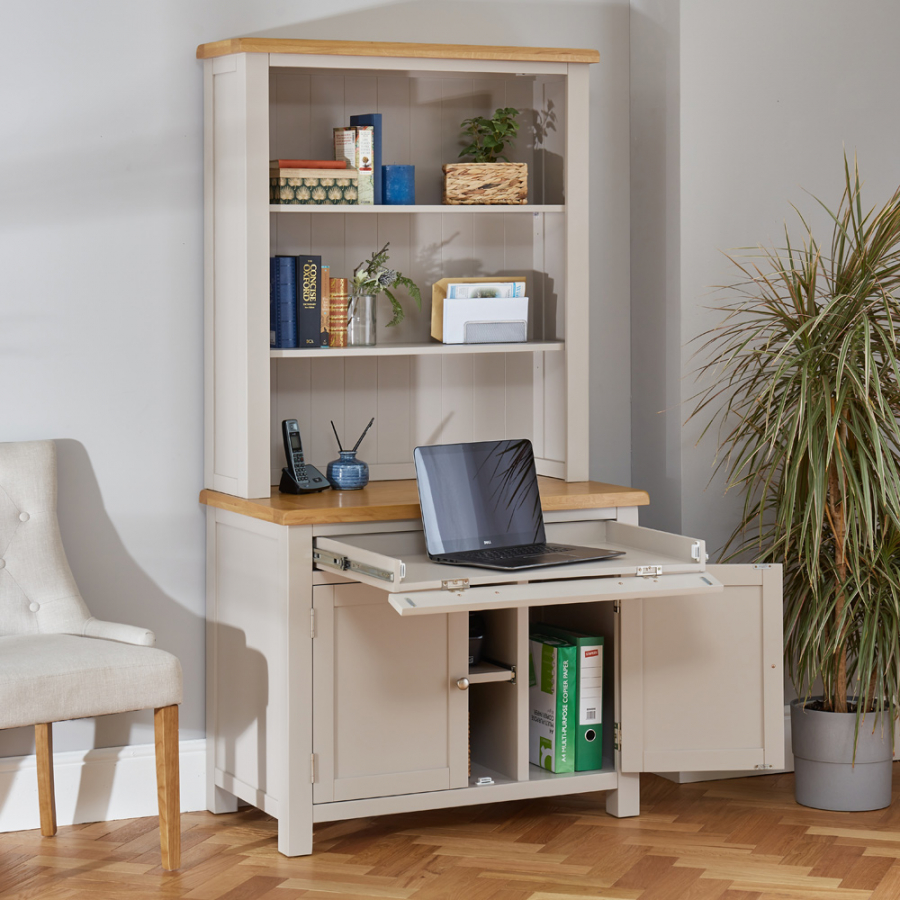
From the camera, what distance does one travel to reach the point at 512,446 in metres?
3.07

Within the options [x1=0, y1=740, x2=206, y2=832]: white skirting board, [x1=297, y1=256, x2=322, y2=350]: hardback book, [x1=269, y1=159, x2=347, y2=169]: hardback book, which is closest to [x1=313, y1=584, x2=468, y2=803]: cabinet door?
[x1=0, y1=740, x2=206, y2=832]: white skirting board

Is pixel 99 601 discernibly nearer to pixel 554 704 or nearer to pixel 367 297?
pixel 367 297

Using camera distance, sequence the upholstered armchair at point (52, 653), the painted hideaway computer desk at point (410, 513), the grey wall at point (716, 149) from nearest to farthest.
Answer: the upholstered armchair at point (52, 653) → the painted hideaway computer desk at point (410, 513) → the grey wall at point (716, 149)

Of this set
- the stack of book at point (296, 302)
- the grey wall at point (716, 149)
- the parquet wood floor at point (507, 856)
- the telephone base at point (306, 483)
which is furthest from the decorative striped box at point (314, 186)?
the parquet wood floor at point (507, 856)

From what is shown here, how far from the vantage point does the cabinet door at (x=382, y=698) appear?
2.89 metres

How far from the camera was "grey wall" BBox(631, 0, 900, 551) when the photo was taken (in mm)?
3473

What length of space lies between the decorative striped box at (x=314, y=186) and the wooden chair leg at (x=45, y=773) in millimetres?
1458

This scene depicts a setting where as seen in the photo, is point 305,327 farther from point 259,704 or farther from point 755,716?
point 755,716

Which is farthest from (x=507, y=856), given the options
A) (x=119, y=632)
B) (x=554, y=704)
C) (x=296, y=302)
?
(x=296, y=302)

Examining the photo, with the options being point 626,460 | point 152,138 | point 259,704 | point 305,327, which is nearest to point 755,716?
point 626,460

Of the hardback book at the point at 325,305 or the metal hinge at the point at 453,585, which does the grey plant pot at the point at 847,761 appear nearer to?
the metal hinge at the point at 453,585

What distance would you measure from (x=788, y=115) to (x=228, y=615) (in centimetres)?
214

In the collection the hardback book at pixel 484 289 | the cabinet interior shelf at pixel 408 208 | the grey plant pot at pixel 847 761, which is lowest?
the grey plant pot at pixel 847 761

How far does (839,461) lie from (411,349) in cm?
111
